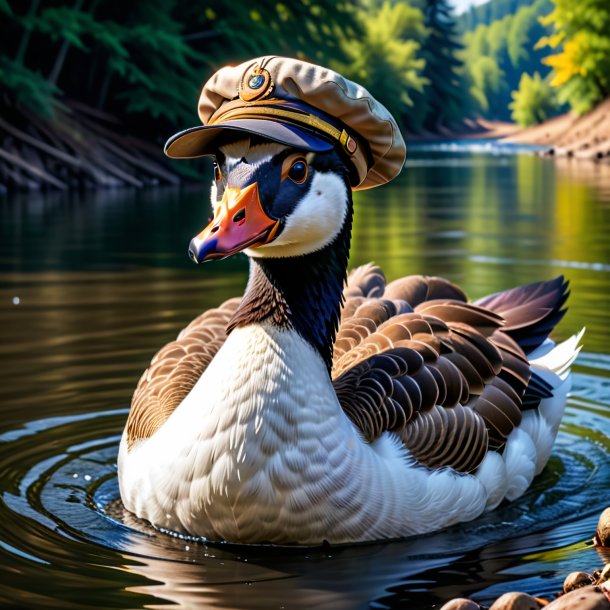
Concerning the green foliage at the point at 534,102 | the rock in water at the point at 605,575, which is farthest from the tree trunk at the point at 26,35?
the green foliage at the point at 534,102

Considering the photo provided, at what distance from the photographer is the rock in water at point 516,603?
196 inches

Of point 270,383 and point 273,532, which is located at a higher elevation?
point 270,383

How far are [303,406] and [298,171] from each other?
1.09 m

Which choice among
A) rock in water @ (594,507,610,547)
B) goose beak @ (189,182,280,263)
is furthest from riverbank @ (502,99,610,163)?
goose beak @ (189,182,280,263)

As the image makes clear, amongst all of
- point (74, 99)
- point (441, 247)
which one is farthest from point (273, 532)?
point (74, 99)

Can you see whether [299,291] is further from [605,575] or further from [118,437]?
[118,437]

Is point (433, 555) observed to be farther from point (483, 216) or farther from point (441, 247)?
point (483, 216)

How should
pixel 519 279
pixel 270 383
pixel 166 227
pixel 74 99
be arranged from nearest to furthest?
pixel 270 383 → pixel 519 279 → pixel 166 227 → pixel 74 99

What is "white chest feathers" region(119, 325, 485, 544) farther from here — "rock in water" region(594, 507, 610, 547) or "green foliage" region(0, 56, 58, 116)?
"green foliage" region(0, 56, 58, 116)

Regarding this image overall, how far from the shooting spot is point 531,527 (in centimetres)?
677

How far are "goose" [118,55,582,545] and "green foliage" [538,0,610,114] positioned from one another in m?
63.0

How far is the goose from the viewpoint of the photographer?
5895mm

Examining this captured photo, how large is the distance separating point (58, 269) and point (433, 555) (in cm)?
1174

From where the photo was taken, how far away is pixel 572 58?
68.9 meters
